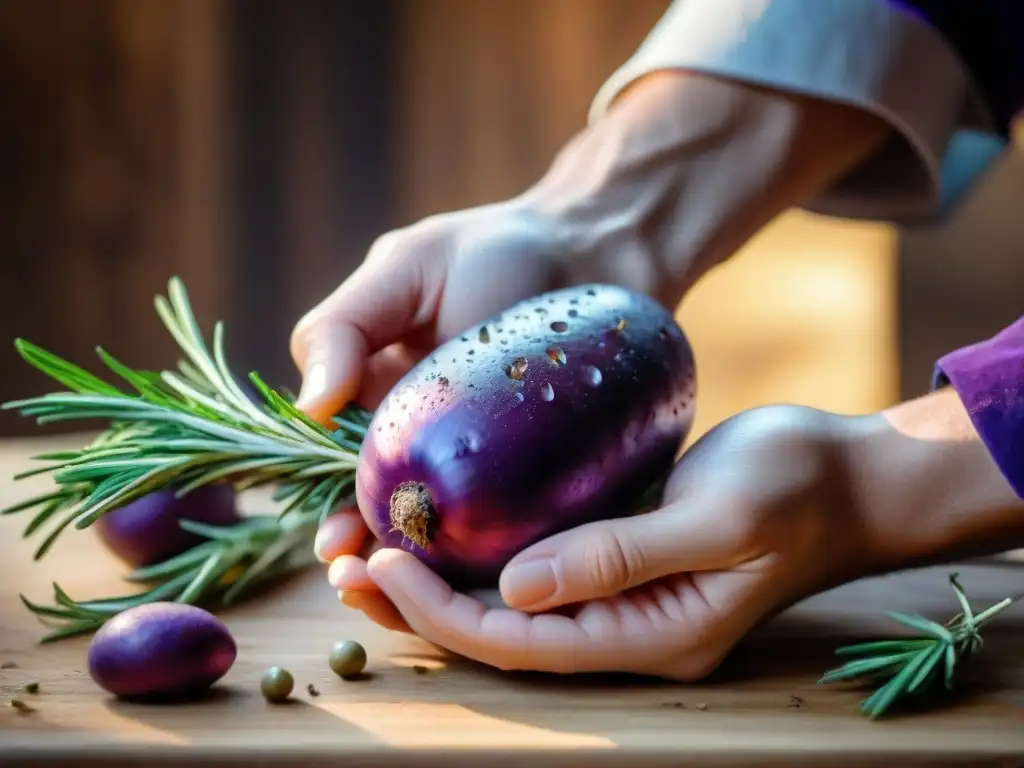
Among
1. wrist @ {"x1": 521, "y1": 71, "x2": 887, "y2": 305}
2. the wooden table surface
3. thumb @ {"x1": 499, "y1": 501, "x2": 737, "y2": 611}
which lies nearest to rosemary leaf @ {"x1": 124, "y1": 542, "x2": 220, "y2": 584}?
the wooden table surface

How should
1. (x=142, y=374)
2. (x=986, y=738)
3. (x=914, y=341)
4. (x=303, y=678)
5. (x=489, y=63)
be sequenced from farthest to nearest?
1. (x=489, y=63)
2. (x=914, y=341)
3. (x=142, y=374)
4. (x=303, y=678)
5. (x=986, y=738)

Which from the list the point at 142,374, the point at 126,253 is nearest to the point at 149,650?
the point at 142,374

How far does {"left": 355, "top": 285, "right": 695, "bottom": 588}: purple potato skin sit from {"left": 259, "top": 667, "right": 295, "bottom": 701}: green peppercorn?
0.41 feet

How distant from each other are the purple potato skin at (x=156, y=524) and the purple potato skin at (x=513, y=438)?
1.04ft

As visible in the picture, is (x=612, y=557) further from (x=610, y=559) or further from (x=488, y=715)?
(x=488, y=715)

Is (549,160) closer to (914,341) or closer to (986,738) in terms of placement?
(914,341)

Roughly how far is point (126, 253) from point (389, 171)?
78cm

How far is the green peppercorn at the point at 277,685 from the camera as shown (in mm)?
700

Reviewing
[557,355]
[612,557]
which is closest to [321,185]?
[557,355]

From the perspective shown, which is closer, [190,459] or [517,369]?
[517,369]

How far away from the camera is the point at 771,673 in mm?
774

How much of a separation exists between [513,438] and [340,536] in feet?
0.69

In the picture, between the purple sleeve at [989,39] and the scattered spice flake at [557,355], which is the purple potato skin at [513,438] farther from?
the purple sleeve at [989,39]

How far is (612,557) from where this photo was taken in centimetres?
72
